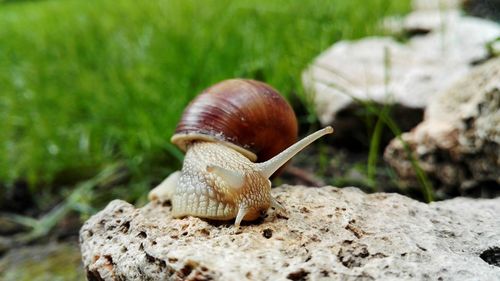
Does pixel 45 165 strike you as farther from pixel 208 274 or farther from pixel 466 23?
pixel 466 23

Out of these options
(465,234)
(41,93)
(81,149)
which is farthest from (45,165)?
(465,234)

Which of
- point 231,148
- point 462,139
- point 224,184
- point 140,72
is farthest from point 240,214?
point 140,72

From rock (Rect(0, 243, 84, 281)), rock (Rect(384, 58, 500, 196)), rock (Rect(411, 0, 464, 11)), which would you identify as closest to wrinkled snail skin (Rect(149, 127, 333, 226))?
rock (Rect(384, 58, 500, 196))

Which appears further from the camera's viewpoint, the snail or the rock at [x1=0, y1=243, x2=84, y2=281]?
the rock at [x1=0, y1=243, x2=84, y2=281]

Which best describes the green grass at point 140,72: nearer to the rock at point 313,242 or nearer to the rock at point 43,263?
the rock at point 43,263

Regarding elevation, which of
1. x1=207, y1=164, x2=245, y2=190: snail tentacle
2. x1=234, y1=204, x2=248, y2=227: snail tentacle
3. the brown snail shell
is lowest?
x1=234, y1=204, x2=248, y2=227: snail tentacle

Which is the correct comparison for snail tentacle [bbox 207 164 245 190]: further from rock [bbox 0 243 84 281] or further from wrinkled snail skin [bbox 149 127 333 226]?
rock [bbox 0 243 84 281]

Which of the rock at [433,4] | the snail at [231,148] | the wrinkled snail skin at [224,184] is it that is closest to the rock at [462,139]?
the snail at [231,148]
